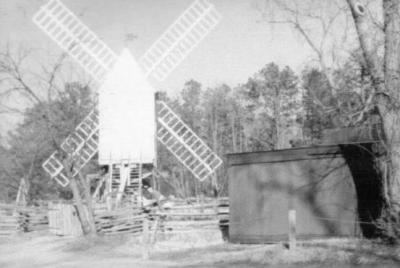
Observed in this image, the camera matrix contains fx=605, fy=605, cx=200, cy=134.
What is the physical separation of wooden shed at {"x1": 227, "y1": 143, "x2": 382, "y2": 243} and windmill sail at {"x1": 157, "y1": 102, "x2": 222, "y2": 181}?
12.5 meters

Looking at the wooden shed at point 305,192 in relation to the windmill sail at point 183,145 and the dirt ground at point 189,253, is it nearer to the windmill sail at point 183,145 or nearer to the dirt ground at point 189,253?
the dirt ground at point 189,253

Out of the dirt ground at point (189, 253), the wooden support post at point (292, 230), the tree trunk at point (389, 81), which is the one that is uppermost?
the tree trunk at point (389, 81)

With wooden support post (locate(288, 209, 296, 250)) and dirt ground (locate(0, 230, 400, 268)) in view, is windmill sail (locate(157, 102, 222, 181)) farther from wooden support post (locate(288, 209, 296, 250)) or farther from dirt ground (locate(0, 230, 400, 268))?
wooden support post (locate(288, 209, 296, 250))

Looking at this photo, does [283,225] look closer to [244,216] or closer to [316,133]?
[244,216]

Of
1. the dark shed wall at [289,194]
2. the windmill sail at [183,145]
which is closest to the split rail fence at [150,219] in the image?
the dark shed wall at [289,194]

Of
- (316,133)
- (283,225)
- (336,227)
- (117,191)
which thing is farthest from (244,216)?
(316,133)

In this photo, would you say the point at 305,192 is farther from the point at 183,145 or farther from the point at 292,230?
the point at 183,145

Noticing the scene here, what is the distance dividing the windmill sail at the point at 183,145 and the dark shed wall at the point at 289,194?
1250cm

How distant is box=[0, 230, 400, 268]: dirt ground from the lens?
13.0 m

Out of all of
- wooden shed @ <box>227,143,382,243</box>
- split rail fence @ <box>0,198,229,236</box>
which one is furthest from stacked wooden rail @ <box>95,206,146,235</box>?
wooden shed @ <box>227,143,382,243</box>

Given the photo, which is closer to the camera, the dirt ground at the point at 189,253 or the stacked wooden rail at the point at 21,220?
the dirt ground at the point at 189,253

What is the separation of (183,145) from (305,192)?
14.9 meters

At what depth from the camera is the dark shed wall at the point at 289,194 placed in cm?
1608

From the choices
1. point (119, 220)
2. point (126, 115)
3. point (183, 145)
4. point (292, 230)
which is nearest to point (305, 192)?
point (292, 230)
